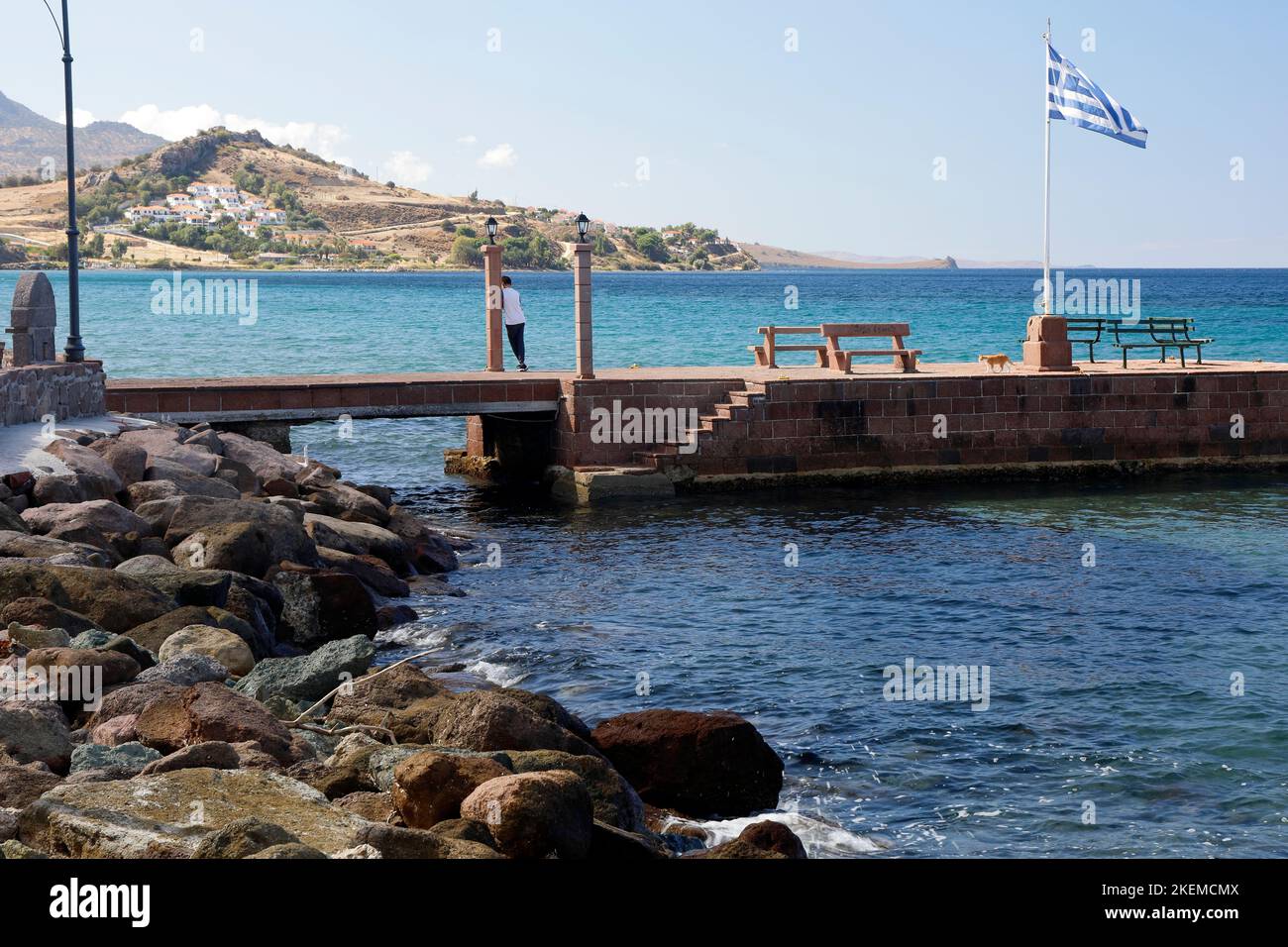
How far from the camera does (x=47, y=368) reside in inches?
623

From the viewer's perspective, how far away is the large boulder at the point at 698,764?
829 cm

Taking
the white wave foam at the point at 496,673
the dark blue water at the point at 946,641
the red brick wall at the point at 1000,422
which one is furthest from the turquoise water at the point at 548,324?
the white wave foam at the point at 496,673

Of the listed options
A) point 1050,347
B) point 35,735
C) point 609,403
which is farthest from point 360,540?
point 1050,347

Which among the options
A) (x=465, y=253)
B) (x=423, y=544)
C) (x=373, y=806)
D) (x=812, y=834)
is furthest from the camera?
(x=465, y=253)

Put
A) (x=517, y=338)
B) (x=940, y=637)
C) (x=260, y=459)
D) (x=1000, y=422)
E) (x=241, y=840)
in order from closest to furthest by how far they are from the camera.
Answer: (x=241, y=840), (x=940, y=637), (x=260, y=459), (x=1000, y=422), (x=517, y=338)

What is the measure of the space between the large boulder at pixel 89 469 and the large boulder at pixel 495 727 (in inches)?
259

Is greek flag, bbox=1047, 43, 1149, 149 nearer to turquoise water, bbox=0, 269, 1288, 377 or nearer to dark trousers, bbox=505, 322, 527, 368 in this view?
turquoise water, bbox=0, 269, 1288, 377

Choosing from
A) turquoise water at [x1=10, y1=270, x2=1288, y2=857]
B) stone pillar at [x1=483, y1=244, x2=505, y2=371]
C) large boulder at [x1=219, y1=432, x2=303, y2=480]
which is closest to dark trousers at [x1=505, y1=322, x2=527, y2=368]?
stone pillar at [x1=483, y1=244, x2=505, y2=371]

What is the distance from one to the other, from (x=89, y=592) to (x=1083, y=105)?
59.1 ft

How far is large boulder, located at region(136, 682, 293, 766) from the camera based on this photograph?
7.43 metres

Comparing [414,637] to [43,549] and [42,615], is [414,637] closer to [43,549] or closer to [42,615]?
[43,549]

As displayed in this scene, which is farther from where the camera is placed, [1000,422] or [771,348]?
[771,348]

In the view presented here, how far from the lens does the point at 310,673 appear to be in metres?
9.45
